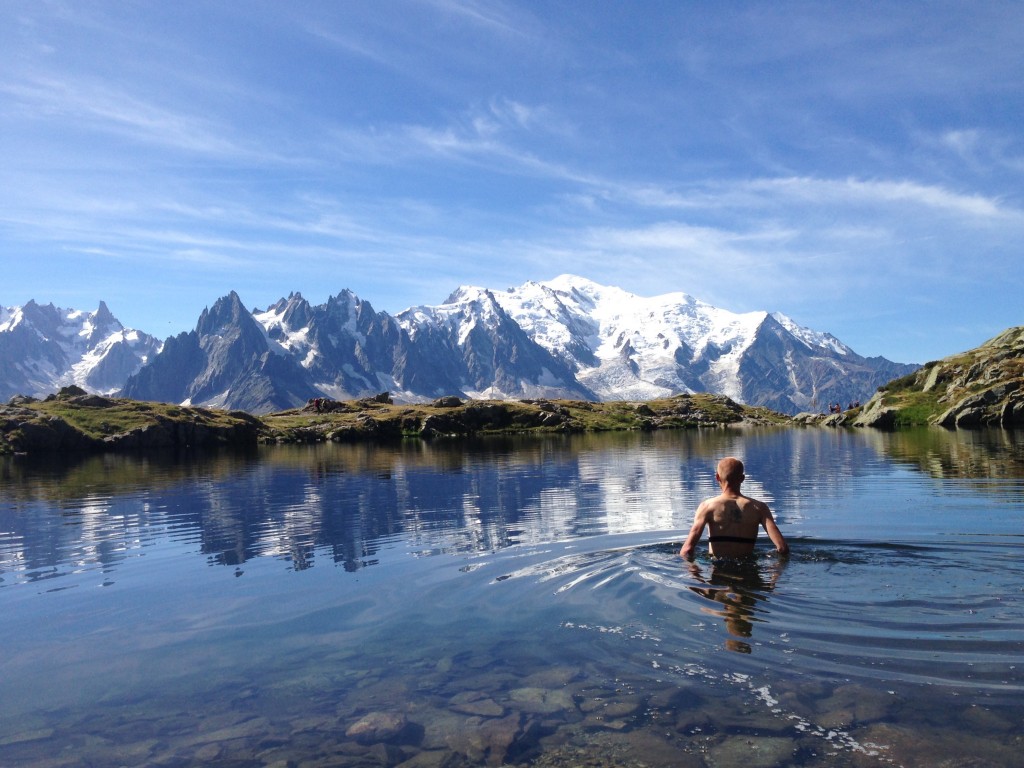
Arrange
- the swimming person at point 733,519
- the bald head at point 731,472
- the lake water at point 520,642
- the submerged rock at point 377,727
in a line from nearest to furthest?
the lake water at point 520,642 → the submerged rock at point 377,727 → the bald head at point 731,472 → the swimming person at point 733,519

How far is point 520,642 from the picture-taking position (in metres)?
19.6

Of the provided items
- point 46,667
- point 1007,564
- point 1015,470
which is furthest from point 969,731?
point 1015,470

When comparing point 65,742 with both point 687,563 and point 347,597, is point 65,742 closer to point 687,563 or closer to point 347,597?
point 347,597

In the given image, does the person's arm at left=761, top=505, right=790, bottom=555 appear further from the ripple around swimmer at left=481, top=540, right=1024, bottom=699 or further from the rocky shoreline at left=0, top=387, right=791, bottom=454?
the rocky shoreline at left=0, top=387, right=791, bottom=454

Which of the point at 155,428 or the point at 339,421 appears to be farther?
the point at 339,421

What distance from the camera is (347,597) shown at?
2595cm

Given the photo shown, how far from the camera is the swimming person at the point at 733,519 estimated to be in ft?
83.1

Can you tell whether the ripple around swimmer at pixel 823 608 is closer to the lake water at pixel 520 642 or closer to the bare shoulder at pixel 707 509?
the lake water at pixel 520 642

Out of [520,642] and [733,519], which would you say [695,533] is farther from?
[520,642]

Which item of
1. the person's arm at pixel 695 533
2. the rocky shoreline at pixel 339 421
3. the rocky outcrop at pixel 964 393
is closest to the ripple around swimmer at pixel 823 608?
the person's arm at pixel 695 533

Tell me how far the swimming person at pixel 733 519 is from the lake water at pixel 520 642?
3.64 feet

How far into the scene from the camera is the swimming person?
2533 cm

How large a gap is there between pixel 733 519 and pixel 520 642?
9606 mm

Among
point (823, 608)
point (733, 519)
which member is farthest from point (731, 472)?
point (823, 608)
